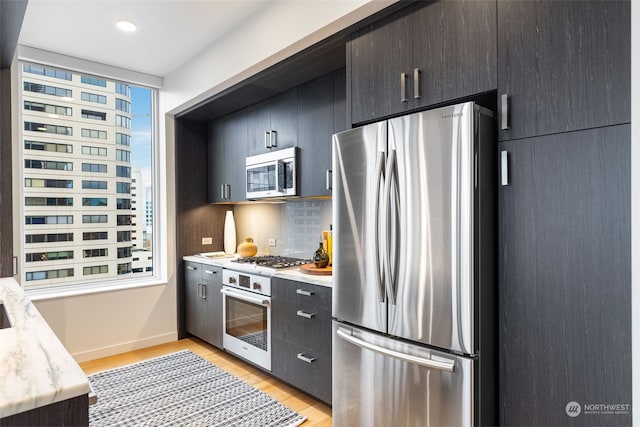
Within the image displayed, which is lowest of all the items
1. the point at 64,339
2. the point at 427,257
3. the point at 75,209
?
the point at 64,339

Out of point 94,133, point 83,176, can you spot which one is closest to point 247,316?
point 83,176

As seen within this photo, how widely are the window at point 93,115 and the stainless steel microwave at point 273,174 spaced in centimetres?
156

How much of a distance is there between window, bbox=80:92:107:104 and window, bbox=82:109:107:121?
0.36 feet

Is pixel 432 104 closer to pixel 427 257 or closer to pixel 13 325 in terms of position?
pixel 427 257

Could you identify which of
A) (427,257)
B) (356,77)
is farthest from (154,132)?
(427,257)

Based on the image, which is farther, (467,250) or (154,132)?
(154,132)

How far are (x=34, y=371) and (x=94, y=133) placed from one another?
3.38 metres

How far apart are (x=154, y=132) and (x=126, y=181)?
622mm

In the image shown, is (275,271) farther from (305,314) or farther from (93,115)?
(93,115)

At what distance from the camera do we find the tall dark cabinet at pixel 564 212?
1277mm

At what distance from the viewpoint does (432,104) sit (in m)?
1.79

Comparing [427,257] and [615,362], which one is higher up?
[427,257]

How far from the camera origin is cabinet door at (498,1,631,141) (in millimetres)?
1274

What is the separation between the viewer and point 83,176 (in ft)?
11.8
